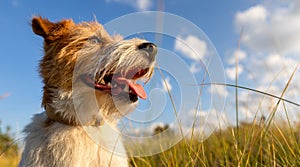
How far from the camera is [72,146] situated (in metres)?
3.30

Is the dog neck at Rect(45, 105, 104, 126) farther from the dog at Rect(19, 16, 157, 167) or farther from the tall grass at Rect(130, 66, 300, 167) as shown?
the tall grass at Rect(130, 66, 300, 167)

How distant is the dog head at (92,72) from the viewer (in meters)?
3.47

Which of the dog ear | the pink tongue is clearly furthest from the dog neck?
the dog ear

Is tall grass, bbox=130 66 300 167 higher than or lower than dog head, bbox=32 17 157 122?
lower

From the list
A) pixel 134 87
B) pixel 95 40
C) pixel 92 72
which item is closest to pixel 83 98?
pixel 92 72

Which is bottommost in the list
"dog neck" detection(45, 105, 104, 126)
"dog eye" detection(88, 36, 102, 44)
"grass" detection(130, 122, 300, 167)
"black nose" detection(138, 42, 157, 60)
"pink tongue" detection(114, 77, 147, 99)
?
"grass" detection(130, 122, 300, 167)

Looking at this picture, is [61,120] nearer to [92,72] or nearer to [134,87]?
[92,72]

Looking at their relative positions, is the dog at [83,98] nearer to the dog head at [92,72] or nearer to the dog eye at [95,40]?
the dog head at [92,72]

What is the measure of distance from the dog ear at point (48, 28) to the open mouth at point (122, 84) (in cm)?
63

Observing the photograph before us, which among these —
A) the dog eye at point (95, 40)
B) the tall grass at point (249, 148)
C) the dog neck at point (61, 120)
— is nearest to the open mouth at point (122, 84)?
the dog neck at point (61, 120)

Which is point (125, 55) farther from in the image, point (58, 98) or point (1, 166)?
point (1, 166)

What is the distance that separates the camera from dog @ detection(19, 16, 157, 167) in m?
3.32

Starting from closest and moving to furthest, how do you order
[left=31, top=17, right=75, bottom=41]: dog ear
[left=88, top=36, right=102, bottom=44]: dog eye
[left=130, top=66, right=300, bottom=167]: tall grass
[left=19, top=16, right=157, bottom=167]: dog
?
[left=130, top=66, right=300, bottom=167]: tall grass → [left=19, top=16, right=157, bottom=167]: dog → [left=31, top=17, right=75, bottom=41]: dog ear → [left=88, top=36, right=102, bottom=44]: dog eye

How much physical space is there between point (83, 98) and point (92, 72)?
303 millimetres
